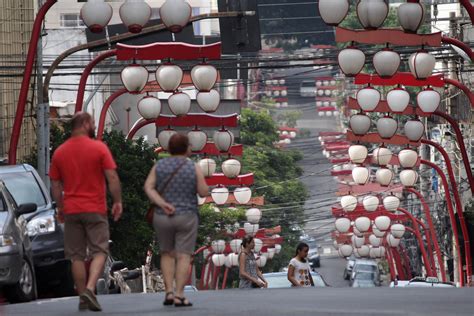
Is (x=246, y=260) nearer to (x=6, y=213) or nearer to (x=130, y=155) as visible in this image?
(x=6, y=213)

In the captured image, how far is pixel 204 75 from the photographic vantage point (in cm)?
2944

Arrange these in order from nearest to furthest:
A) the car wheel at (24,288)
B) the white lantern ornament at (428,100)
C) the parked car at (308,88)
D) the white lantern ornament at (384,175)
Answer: the car wheel at (24,288)
the white lantern ornament at (428,100)
the white lantern ornament at (384,175)
the parked car at (308,88)

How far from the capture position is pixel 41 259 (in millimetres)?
21141

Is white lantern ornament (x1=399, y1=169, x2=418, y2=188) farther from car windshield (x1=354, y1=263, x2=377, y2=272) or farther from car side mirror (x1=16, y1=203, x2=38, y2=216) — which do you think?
car windshield (x1=354, y1=263, x2=377, y2=272)

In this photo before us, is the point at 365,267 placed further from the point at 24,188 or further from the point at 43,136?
the point at 24,188

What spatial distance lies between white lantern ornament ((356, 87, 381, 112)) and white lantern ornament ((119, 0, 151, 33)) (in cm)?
622

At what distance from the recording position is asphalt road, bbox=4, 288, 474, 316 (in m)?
16.4

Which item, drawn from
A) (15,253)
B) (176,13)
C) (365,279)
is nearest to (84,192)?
(15,253)

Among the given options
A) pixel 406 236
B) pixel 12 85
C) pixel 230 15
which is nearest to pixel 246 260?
pixel 230 15

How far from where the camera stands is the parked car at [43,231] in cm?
2117

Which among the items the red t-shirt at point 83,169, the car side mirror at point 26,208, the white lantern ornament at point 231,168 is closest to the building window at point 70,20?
the white lantern ornament at point 231,168

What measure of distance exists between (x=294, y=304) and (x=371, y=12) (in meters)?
7.14

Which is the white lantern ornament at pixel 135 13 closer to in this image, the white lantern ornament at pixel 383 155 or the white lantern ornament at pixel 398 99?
the white lantern ornament at pixel 398 99

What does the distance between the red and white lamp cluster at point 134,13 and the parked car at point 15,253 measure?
5.84 m
